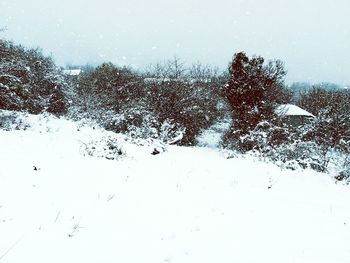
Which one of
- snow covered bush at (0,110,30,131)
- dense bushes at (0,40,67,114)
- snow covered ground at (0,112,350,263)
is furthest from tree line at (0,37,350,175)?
snow covered ground at (0,112,350,263)

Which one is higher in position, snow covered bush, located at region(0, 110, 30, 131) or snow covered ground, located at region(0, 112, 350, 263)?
snow covered ground, located at region(0, 112, 350, 263)

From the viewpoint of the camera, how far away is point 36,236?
399 centimetres

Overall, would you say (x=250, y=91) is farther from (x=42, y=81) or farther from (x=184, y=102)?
(x=42, y=81)

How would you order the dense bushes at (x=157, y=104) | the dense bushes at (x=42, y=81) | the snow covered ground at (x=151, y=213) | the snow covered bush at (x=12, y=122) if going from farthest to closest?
the dense bushes at (x=42, y=81), the dense bushes at (x=157, y=104), the snow covered bush at (x=12, y=122), the snow covered ground at (x=151, y=213)

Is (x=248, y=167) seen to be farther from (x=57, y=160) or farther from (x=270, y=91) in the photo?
(x=270, y=91)

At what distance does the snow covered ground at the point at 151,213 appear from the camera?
4.05 metres

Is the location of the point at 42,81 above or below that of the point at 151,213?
below

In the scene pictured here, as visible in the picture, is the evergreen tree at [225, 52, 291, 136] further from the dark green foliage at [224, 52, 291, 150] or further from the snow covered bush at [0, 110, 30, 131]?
the snow covered bush at [0, 110, 30, 131]

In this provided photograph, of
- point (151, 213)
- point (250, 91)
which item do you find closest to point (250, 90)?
point (250, 91)

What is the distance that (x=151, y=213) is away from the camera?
17.7ft

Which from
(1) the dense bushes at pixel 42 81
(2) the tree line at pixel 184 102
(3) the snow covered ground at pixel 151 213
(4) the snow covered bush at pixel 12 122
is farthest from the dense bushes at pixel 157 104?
(3) the snow covered ground at pixel 151 213

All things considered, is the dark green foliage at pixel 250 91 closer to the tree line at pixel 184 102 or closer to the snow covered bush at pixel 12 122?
the tree line at pixel 184 102

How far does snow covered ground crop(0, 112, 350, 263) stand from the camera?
159 inches

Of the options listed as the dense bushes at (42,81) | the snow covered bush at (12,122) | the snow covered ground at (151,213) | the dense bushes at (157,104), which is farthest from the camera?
the dense bushes at (42,81)
